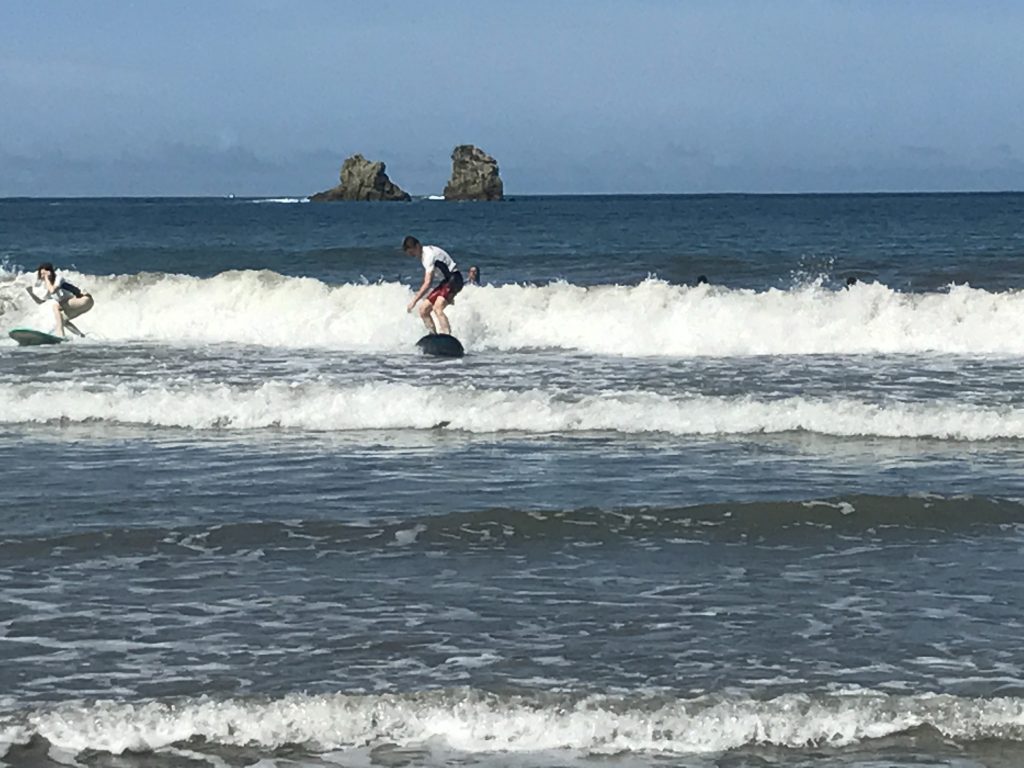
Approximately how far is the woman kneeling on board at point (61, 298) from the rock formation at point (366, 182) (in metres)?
128

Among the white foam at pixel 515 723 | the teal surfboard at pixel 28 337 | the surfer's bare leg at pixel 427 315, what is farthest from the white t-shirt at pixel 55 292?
the white foam at pixel 515 723

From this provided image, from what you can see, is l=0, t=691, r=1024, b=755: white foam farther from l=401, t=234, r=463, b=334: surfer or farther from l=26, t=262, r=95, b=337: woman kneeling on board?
l=26, t=262, r=95, b=337: woman kneeling on board

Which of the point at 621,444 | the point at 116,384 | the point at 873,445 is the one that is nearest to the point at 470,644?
the point at 621,444

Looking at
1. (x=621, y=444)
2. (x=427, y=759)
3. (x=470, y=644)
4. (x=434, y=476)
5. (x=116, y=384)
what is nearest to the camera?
(x=427, y=759)

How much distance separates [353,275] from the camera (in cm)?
4275

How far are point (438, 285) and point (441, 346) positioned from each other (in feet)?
3.90

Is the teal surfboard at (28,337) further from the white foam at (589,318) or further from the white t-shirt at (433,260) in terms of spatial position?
the white t-shirt at (433,260)

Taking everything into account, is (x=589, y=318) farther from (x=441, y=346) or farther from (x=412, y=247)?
(x=412, y=247)

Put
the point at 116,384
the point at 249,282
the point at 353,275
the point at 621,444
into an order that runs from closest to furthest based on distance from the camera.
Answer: the point at 621,444 < the point at 116,384 < the point at 249,282 < the point at 353,275

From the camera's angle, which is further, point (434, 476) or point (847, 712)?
point (434, 476)

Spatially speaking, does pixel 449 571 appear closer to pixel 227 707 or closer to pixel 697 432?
pixel 227 707

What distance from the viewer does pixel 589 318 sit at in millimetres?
25625

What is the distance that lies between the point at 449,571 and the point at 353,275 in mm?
34005

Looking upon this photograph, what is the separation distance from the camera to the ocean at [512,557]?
651 centimetres
